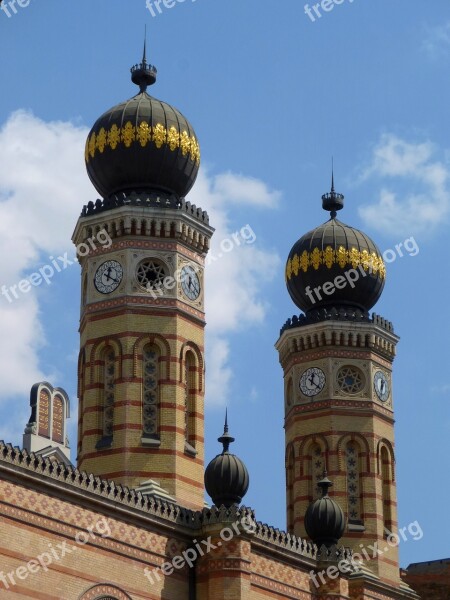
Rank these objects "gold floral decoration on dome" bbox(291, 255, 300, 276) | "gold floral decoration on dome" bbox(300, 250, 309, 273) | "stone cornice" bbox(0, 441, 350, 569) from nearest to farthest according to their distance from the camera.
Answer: "stone cornice" bbox(0, 441, 350, 569) → "gold floral decoration on dome" bbox(300, 250, 309, 273) → "gold floral decoration on dome" bbox(291, 255, 300, 276)

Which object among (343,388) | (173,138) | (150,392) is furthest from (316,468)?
(173,138)

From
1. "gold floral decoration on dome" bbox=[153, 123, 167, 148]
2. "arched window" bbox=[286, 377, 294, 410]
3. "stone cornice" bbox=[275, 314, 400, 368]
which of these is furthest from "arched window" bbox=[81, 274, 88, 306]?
"arched window" bbox=[286, 377, 294, 410]

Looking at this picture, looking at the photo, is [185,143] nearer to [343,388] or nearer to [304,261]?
[304,261]

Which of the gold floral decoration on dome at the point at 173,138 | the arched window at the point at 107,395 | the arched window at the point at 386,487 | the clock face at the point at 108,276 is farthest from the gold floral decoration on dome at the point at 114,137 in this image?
the arched window at the point at 386,487

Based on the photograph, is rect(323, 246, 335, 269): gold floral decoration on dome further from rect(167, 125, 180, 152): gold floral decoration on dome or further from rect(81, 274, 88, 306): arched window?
rect(81, 274, 88, 306): arched window

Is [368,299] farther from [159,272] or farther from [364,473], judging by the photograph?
[159,272]

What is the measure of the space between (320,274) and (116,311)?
891cm

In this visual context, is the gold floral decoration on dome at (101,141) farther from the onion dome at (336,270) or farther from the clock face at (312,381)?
the clock face at (312,381)

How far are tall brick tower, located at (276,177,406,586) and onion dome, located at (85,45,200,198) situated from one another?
6765 millimetres

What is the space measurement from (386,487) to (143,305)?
32.7 ft

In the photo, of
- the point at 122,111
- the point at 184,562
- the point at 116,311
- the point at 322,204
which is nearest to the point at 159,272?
the point at 116,311

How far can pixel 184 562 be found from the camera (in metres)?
29.4

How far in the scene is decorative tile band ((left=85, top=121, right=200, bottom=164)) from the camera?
33.5m

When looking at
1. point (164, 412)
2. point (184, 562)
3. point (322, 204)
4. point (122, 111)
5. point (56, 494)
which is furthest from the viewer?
point (322, 204)
